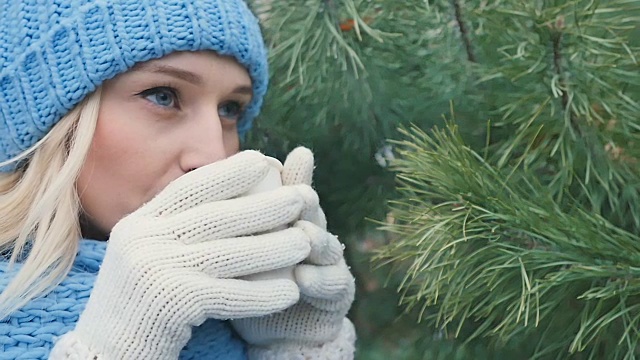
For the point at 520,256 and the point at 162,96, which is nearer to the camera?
the point at 520,256

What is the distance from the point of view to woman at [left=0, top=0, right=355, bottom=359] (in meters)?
0.58

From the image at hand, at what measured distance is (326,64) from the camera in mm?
694

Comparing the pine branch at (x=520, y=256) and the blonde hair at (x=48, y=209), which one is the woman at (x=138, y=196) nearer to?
the blonde hair at (x=48, y=209)

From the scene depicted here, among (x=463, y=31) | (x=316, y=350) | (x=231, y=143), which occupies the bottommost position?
(x=316, y=350)

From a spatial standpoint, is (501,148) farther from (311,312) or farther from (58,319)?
(58,319)

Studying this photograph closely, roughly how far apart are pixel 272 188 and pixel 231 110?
109mm

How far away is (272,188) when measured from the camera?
652 mm

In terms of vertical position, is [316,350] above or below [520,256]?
below

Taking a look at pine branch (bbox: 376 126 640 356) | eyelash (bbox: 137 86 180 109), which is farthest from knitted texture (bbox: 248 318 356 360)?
eyelash (bbox: 137 86 180 109)

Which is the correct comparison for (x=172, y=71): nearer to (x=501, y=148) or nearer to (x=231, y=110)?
(x=231, y=110)

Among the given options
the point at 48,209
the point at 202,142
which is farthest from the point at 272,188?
the point at 48,209

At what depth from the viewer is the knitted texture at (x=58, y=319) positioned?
61cm

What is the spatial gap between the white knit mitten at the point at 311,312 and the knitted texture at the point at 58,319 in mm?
51

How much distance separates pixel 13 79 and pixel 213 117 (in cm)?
15
